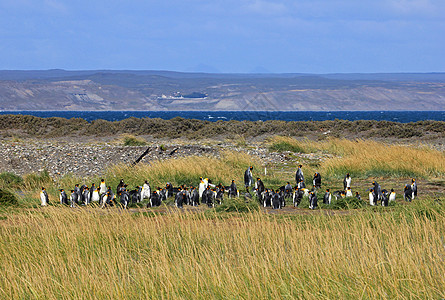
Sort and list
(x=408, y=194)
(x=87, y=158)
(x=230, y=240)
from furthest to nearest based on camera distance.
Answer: (x=87, y=158) → (x=408, y=194) → (x=230, y=240)

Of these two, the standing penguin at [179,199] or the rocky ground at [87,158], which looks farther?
the rocky ground at [87,158]

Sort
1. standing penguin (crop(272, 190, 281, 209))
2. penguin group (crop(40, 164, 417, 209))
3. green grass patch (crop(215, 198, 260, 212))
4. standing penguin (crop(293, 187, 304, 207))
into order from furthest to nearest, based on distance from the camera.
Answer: standing penguin (crop(293, 187, 304, 207)) < penguin group (crop(40, 164, 417, 209)) < standing penguin (crop(272, 190, 281, 209)) < green grass patch (crop(215, 198, 260, 212))

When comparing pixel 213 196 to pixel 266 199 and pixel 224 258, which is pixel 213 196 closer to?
pixel 266 199

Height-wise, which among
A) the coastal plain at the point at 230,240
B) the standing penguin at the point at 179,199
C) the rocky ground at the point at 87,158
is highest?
the coastal plain at the point at 230,240

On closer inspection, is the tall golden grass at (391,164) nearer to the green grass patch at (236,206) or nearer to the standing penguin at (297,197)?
the standing penguin at (297,197)

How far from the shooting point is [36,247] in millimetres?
6613

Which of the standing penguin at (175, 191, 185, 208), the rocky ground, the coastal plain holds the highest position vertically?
the coastal plain

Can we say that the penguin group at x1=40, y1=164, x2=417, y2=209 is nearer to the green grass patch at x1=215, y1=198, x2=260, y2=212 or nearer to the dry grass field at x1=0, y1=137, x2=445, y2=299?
the dry grass field at x1=0, y1=137, x2=445, y2=299

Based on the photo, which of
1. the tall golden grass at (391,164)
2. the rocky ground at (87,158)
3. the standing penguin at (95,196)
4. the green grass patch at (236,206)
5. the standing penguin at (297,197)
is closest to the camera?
the green grass patch at (236,206)

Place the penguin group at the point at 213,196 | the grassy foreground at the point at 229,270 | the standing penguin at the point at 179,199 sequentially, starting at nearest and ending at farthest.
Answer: the grassy foreground at the point at 229,270, the penguin group at the point at 213,196, the standing penguin at the point at 179,199

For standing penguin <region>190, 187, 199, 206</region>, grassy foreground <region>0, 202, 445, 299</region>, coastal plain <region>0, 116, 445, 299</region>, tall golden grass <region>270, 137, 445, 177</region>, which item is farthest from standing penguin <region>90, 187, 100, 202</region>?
tall golden grass <region>270, 137, 445, 177</region>

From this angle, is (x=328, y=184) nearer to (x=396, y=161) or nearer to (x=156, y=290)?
(x=396, y=161)

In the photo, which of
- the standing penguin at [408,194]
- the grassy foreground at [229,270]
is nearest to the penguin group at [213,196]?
the standing penguin at [408,194]

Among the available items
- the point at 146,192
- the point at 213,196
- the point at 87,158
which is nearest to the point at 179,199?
the point at 213,196
